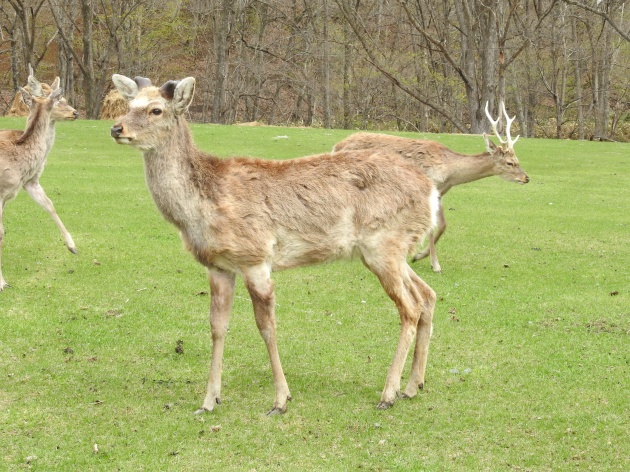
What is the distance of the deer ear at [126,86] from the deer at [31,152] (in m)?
4.15

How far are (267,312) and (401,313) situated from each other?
1.08 m

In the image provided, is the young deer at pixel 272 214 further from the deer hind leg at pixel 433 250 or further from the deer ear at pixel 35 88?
the deer ear at pixel 35 88

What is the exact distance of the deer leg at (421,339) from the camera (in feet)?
22.0

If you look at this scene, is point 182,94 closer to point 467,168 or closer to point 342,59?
point 467,168

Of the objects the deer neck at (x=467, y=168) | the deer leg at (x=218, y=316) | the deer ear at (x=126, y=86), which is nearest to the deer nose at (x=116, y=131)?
the deer ear at (x=126, y=86)

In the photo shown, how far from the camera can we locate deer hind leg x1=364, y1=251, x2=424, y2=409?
6477 millimetres

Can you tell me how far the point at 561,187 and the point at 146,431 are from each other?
14.8m

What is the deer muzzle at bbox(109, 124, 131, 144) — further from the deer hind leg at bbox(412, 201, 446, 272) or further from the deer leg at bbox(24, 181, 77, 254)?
the deer hind leg at bbox(412, 201, 446, 272)

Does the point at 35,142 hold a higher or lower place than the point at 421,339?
higher

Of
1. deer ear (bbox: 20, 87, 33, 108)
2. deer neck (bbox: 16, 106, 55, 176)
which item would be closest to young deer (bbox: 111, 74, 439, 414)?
deer neck (bbox: 16, 106, 55, 176)

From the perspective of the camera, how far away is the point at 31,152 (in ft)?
35.1

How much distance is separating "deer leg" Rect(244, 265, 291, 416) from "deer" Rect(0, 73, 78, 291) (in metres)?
4.59

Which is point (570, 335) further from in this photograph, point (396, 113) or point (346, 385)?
point (396, 113)

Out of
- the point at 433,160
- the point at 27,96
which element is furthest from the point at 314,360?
the point at 27,96
